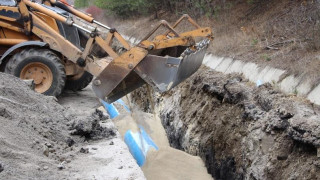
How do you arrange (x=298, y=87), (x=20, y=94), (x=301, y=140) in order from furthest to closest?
(x=298, y=87) < (x=20, y=94) < (x=301, y=140)

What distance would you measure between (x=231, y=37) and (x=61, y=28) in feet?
21.7

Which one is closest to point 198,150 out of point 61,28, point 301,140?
point 301,140

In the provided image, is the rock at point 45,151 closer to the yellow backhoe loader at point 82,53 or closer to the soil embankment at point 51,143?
the soil embankment at point 51,143

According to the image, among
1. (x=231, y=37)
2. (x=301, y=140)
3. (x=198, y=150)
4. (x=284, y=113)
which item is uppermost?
(x=231, y=37)

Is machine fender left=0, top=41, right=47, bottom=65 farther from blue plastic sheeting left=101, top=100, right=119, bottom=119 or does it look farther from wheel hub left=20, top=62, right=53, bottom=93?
blue plastic sheeting left=101, top=100, right=119, bottom=119

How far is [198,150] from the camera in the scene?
27.7ft

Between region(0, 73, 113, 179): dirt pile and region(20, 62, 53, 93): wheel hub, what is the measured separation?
5.48ft

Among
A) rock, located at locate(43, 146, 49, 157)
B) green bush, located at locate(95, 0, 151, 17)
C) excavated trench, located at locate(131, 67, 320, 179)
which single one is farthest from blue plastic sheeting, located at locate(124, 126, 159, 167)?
green bush, located at locate(95, 0, 151, 17)

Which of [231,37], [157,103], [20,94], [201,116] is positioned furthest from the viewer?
[231,37]

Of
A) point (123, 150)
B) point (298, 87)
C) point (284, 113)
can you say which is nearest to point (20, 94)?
point (123, 150)

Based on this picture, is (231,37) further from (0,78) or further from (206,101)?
(0,78)

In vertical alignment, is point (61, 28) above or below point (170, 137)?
above

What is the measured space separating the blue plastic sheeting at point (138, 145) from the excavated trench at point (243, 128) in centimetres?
118

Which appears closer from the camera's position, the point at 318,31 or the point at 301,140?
the point at 301,140
